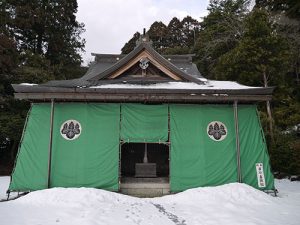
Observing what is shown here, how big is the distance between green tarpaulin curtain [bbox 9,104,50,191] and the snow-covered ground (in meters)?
1.05

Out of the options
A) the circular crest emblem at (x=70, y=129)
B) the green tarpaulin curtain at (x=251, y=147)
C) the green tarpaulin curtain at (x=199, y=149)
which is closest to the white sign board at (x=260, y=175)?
the green tarpaulin curtain at (x=251, y=147)

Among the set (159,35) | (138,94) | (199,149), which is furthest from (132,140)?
(159,35)

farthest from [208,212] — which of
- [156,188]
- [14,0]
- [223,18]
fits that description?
[14,0]

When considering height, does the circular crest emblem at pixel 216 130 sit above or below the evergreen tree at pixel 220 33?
below

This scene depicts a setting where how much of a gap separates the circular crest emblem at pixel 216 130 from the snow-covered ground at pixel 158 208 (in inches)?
71.6

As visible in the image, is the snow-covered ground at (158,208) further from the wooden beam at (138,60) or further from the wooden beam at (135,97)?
the wooden beam at (138,60)

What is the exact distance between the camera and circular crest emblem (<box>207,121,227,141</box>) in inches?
415

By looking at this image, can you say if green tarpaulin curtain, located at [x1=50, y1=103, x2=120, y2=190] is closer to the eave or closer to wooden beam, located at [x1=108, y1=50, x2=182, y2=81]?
the eave

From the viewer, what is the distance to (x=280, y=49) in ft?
53.7

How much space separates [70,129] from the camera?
Result: 10.5m

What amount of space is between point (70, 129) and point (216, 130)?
5607 millimetres

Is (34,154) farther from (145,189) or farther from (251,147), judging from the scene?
(251,147)

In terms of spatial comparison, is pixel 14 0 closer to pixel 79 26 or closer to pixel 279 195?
pixel 79 26

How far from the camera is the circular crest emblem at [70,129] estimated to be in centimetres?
1040
